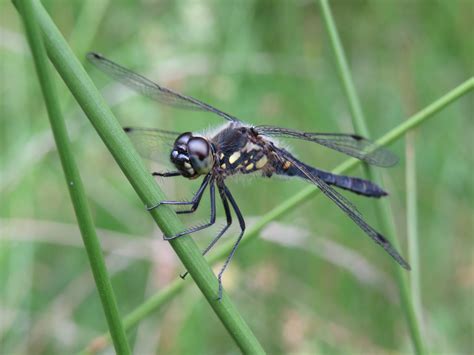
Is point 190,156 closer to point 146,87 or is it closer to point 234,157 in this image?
point 234,157

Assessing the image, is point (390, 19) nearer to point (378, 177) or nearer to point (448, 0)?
point (448, 0)

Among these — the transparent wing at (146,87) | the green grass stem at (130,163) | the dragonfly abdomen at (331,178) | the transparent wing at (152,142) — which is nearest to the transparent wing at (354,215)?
the dragonfly abdomen at (331,178)

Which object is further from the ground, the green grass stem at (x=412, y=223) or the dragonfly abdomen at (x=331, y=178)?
the dragonfly abdomen at (x=331, y=178)

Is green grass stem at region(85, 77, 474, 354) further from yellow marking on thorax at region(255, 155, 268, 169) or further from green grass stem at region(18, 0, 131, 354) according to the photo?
yellow marking on thorax at region(255, 155, 268, 169)

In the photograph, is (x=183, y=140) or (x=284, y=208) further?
(x=183, y=140)

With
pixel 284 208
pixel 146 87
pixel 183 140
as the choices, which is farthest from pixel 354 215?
pixel 146 87

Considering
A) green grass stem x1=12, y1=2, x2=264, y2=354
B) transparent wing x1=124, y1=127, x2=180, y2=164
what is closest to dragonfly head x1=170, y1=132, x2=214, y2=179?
transparent wing x1=124, y1=127, x2=180, y2=164

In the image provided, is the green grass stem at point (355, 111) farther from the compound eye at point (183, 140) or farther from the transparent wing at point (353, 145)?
the compound eye at point (183, 140)
